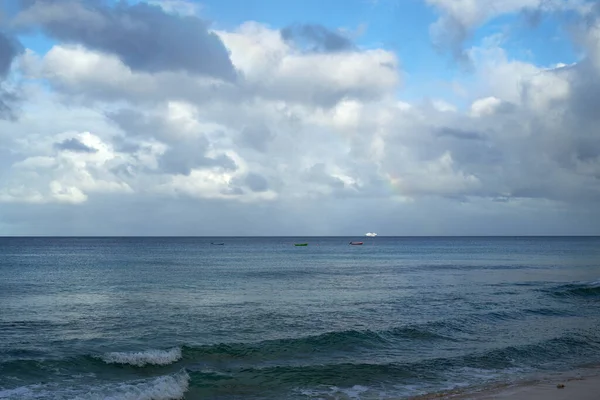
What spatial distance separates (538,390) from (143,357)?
55.4ft

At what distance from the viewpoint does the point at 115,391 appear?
769 inches

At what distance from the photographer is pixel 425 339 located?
2877 cm

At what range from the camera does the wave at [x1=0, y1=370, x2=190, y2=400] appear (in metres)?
18.9

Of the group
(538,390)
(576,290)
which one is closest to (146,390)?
(538,390)

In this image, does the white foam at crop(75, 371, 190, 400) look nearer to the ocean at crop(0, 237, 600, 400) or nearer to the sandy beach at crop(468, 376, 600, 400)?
the ocean at crop(0, 237, 600, 400)

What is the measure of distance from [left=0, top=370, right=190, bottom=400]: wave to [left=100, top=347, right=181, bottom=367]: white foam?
2.72 metres

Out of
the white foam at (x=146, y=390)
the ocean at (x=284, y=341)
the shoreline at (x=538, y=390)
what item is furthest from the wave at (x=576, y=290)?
the white foam at (x=146, y=390)

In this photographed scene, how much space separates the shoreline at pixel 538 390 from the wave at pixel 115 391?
9.11 m

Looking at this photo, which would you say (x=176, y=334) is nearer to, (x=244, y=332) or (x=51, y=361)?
(x=244, y=332)

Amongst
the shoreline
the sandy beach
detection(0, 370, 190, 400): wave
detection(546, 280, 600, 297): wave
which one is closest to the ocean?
detection(0, 370, 190, 400): wave

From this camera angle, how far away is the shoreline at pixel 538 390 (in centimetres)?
1836

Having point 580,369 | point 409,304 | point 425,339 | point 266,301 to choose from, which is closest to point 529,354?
point 580,369

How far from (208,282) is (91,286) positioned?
12.2 metres

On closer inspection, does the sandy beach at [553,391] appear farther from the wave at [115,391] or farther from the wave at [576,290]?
the wave at [576,290]
